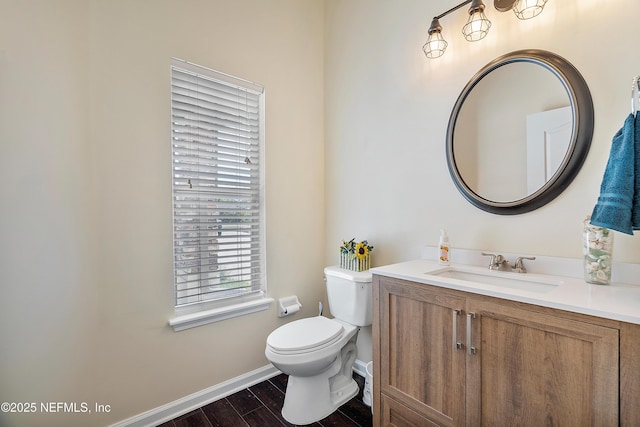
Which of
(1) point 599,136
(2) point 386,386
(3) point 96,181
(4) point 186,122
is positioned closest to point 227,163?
(4) point 186,122

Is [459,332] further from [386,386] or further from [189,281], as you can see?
[189,281]

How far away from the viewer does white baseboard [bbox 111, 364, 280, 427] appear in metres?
1.62

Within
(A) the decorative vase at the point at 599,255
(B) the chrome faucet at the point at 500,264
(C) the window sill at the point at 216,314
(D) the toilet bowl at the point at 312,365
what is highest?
(A) the decorative vase at the point at 599,255

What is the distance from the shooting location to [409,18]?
6.00 feet

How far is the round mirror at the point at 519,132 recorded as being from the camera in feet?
4.16

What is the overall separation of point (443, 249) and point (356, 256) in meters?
0.59

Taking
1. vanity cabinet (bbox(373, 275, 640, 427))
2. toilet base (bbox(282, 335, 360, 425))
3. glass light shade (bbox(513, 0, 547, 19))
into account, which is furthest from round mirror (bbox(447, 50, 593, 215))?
toilet base (bbox(282, 335, 360, 425))

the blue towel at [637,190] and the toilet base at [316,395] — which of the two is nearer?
the blue towel at [637,190]

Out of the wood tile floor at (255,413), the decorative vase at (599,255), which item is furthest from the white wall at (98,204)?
the decorative vase at (599,255)

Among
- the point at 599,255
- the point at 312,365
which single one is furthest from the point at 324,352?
the point at 599,255

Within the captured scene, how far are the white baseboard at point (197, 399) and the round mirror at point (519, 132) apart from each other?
178 cm

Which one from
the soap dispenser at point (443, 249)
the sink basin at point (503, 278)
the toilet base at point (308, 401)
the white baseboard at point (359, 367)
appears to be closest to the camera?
the sink basin at point (503, 278)

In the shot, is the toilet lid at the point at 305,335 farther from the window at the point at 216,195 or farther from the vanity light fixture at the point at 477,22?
the vanity light fixture at the point at 477,22

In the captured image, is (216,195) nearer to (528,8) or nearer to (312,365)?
(312,365)
